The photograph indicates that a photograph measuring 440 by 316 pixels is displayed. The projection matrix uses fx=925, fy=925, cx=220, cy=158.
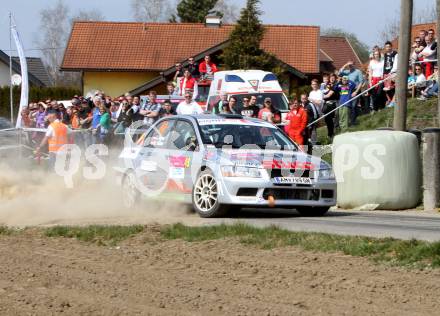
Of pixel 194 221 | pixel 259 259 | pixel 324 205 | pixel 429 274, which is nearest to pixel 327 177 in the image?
pixel 324 205

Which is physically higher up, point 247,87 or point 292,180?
point 247,87

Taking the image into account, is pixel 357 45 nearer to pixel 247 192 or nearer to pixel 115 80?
pixel 115 80

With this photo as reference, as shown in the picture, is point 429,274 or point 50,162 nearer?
point 429,274

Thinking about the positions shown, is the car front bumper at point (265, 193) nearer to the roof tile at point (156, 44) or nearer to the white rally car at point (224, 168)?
the white rally car at point (224, 168)

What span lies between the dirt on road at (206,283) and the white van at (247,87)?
566 inches

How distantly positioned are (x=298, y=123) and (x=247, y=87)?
552 centimetres

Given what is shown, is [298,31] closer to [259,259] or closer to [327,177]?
[327,177]

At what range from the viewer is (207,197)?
1347 cm

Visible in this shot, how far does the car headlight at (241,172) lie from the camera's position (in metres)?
13.2

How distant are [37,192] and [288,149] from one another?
5066 millimetres

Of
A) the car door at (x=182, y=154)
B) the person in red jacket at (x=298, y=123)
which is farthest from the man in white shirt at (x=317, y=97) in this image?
the car door at (x=182, y=154)

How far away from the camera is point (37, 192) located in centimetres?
1680

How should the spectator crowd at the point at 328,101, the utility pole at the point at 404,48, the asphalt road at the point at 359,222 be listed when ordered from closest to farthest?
1. the asphalt road at the point at 359,222
2. the utility pole at the point at 404,48
3. the spectator crowd at the point at 328,101

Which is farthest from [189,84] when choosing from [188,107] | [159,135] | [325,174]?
[325,174]
